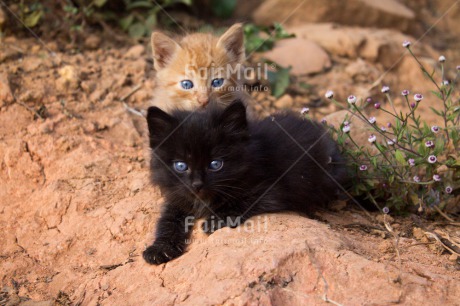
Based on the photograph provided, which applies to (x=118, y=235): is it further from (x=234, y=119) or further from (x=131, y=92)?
(x=131, y=92)

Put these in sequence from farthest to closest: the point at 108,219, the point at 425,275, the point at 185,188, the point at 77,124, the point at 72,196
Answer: the point at 77,124 → the point at 72,196 → the point at 108,219 → the point at 185,188 → the point at 425,275

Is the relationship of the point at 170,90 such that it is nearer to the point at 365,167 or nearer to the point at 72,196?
the point at 72,196

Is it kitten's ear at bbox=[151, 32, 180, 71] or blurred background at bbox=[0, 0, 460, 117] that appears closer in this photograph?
kitten's ear at bbox=[151, 32, 180, 71]

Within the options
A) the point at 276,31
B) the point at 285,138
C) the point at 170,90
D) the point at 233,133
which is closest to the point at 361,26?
the point at 276,31

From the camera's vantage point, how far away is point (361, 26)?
7.16 meters

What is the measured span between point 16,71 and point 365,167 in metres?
3.27

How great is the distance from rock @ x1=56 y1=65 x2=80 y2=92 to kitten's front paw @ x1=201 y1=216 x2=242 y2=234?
94.6 inches

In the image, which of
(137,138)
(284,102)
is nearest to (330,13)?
(284,102)

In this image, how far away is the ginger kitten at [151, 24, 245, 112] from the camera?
446cm

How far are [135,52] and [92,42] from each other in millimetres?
463

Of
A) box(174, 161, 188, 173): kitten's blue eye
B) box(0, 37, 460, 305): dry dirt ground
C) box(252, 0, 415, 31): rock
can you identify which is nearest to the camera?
box(0, 37, 460, 305): dry dirt ground

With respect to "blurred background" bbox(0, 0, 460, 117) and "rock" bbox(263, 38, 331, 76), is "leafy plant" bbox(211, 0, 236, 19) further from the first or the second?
"rock" bbox(263, 38, 331, 76)

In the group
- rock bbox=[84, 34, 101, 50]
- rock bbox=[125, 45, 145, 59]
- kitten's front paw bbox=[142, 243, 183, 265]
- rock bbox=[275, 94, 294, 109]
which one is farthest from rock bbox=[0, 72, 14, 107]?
rock bbox=[275, 94, 294, 109]

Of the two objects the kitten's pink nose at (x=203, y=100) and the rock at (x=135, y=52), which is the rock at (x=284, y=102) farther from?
the rock at (x=135, y=52)
